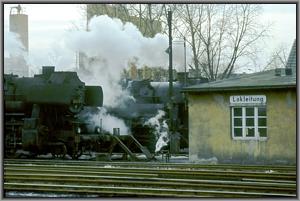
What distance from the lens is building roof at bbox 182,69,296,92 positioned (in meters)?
12.8

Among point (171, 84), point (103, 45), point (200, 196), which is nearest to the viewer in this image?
point (200, 196)

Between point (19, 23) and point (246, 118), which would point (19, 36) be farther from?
point (246, 118)

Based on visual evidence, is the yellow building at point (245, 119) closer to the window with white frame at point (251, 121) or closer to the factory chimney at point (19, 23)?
the window with white frame at point (251, 121)

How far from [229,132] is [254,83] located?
4.13ft

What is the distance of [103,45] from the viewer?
15.4m

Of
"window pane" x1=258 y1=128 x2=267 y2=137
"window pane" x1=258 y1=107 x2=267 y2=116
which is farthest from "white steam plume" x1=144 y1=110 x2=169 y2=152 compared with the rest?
"window pane" x1=258 y1=107 x2=267 y2=116

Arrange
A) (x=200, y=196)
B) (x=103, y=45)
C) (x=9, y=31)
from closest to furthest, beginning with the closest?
1. (x=200, y=196)
2. (x=9, y=31)
3. (x=103, y=45)

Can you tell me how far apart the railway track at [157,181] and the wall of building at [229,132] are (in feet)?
4.12

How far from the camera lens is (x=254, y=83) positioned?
1309 cm

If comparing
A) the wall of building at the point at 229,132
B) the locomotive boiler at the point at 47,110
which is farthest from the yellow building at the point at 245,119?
the locomotive boiler at the point at 47,110

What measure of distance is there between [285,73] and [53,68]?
616 cm

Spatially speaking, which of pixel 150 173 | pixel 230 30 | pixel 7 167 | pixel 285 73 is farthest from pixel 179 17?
pixel 7 167

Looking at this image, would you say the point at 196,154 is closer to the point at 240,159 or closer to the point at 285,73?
the point at 240,159

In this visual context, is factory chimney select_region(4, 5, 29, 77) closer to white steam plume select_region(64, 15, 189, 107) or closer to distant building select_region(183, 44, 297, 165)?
white steam plume select_region(64, 15, 189, 107)
